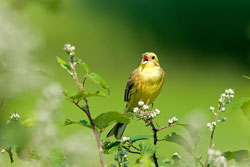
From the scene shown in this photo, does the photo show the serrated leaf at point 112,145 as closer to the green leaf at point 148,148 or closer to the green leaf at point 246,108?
the green leaf at point 148,148

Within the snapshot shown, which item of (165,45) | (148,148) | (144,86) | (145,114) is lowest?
(148,148)

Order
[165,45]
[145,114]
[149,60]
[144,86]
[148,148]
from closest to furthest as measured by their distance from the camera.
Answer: [148,148], [145,114], [144,86], [149,60], [165,45]

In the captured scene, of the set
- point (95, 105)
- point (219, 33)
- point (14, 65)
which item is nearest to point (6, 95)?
point (14, 65)

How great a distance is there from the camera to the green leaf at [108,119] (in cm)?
111

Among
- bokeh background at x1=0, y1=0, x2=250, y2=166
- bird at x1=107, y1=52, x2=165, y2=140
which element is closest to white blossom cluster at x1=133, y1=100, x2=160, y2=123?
bird at x1=107, y1=52, x2=165, y2=140

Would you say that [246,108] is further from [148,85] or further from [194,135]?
[148,85]

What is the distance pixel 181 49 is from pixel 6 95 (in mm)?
10928

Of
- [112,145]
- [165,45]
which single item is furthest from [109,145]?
[165,45]

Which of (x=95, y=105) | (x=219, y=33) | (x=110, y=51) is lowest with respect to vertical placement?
(x=95, y=105)

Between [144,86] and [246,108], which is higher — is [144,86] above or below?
above

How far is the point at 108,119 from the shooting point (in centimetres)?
114

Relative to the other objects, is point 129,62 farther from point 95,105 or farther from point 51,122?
point 51,122

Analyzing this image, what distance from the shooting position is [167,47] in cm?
1168

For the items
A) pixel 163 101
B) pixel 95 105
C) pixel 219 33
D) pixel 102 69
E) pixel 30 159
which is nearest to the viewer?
pixel 30 159
